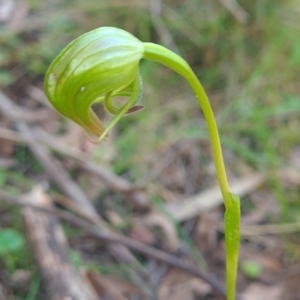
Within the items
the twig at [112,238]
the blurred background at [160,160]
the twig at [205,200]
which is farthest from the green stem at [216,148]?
the twig at [205,200]

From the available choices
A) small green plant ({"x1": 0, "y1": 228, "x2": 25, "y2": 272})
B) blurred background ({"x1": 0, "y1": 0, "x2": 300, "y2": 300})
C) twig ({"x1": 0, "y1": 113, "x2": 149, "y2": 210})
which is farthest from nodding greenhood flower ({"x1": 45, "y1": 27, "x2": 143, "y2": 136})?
twig ({"x1": 0, "y1": 113, "x2": 149, "y2": 210})

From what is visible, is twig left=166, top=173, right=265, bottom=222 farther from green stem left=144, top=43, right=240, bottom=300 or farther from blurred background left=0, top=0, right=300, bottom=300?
green stem left=144, top=43, right=240, bottom=300

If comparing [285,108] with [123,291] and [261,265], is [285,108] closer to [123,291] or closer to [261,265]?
[261,265]

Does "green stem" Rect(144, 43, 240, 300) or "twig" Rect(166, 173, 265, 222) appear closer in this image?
"green stem" Rect(144, 43, 240, 300)

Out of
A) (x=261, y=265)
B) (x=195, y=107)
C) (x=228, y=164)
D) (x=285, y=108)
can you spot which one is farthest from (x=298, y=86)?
(x=261, y=265)

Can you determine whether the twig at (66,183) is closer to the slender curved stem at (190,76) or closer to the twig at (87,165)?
the twig at (87,165)
